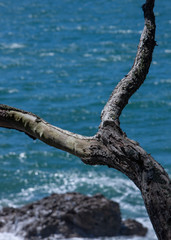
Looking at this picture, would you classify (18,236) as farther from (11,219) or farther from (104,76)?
(104,76)

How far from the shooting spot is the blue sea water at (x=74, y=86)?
1356 cm

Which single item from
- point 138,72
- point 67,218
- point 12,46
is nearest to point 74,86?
point 12,46

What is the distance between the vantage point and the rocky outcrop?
30.6 feet

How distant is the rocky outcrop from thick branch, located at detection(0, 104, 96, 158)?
578 centimetres

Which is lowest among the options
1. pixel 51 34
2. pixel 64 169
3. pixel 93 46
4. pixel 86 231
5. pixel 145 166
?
pixel 145 166

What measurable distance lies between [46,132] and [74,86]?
17.0m

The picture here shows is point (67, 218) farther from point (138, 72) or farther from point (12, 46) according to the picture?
point (12, 46)

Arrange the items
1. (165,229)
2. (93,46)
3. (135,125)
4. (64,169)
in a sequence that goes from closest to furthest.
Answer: (165,229) < (64,169) < (135,125) < (93,46)

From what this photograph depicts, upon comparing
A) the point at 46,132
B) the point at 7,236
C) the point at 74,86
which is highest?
the point at 74,86

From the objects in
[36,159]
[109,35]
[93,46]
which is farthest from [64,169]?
[109,35]

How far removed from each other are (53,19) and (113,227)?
2164cm

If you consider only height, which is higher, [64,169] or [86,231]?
[64,169]

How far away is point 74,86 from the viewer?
67.0ft

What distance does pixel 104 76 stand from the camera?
68.8ft
